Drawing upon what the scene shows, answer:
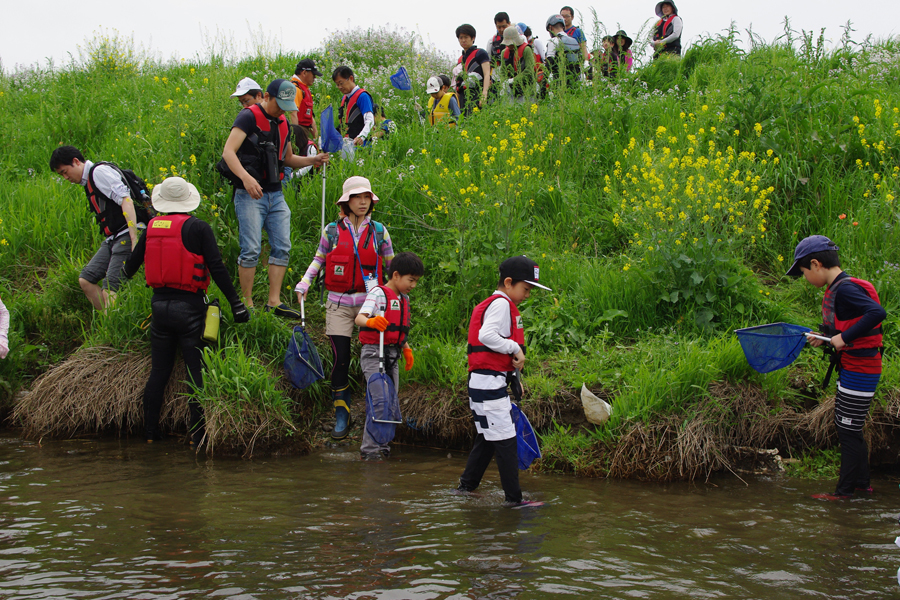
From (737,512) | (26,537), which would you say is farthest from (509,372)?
(26,537)

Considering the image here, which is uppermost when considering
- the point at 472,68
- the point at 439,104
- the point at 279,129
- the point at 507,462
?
the point at 472,68

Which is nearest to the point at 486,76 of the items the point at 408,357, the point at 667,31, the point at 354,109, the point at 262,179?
the point at 354,109

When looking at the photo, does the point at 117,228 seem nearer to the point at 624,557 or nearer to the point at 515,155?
the point at 515,155

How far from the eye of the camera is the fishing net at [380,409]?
18.6ft

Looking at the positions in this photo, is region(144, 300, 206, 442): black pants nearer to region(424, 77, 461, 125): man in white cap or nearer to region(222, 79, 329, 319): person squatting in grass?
region(222, 79, 329, 319): person squatting in grass

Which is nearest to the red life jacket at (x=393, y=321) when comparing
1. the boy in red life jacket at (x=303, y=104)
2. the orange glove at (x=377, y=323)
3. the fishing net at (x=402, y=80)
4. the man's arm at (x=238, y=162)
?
the orange glove at (x=377, y=323)

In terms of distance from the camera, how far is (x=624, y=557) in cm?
383

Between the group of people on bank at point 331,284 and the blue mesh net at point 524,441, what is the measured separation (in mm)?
200

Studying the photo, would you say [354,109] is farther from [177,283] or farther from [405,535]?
[405,535]

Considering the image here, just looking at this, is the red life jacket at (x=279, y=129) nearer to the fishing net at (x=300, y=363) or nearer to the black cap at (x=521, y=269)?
the fishing net at (x=300, y=363)

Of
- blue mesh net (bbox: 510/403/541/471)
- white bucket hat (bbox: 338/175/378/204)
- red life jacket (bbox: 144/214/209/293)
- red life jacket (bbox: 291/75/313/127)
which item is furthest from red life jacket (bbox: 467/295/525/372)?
red life jacket (bbox: 291/75/313/127)

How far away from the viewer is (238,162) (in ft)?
20.8

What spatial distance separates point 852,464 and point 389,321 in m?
3.61

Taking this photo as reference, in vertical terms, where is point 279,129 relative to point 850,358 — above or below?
above
